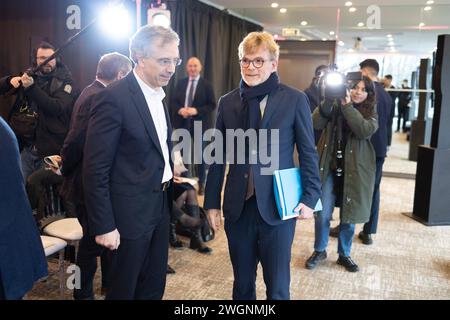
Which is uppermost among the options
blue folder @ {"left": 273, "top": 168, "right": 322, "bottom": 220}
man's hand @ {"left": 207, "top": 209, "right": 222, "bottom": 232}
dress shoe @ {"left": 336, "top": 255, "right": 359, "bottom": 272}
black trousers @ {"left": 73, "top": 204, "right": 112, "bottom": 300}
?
blue folder @ {"left": 273, "top": 168, "right": 322, "bottom": 220}

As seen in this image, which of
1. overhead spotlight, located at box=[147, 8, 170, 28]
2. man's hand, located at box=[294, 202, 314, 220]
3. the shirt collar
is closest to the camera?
the shirt collar

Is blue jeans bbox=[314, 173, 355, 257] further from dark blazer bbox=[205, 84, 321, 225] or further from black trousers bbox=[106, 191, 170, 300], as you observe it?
black trousers bbox=[106, 191, 170, 300]

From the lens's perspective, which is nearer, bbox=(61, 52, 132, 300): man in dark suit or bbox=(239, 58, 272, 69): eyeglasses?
bbox=(239, 58, 272, 69): eyeglasses

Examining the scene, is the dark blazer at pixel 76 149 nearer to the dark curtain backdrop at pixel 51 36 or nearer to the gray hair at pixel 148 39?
the gray hair at pixel 148 39

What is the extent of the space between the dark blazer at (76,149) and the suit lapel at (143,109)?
305 mm

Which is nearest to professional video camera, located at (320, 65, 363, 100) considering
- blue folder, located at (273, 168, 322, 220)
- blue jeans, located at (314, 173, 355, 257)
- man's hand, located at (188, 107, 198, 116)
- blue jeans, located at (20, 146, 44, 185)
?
blue jeans, located at (314, 173, 355, 257)

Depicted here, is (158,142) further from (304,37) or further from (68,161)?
(304,37)

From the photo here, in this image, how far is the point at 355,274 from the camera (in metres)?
2.98

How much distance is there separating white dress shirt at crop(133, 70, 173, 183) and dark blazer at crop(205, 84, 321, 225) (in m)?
0.26

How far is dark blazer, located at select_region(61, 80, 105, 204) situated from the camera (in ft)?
6.42

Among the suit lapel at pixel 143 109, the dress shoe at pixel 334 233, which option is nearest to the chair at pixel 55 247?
the suit lapel at pixel 143 109

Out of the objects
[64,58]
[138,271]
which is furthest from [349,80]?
[64,58]

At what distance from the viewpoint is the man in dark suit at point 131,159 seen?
155 centimetres
